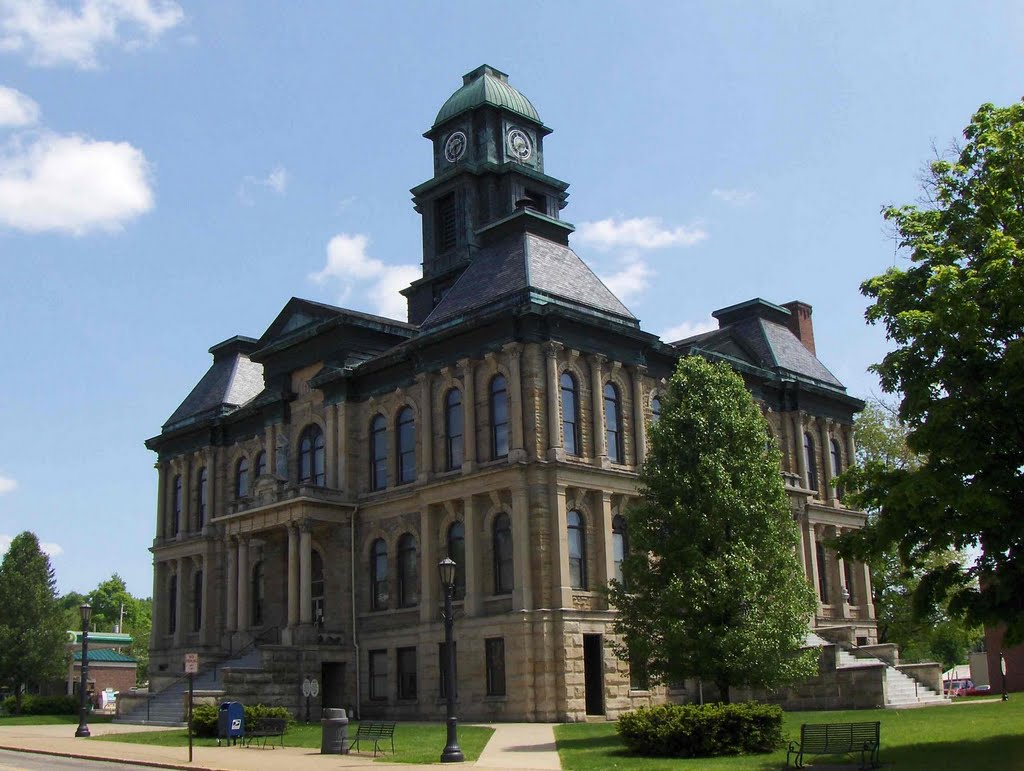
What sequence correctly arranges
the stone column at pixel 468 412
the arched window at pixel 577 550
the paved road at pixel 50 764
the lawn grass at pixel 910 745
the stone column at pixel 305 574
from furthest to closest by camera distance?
the stone column at pixel 305 574 → the stone column at pixel 468 412 → the arched window at pixel 577 550 → the paved road at pixel 50 764 → the lawn grass at pixel 910 745

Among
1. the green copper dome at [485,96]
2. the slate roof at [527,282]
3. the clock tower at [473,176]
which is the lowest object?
the slate roof at [527,282]

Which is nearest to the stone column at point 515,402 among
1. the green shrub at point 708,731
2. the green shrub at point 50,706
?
the green shrub at point 708,731

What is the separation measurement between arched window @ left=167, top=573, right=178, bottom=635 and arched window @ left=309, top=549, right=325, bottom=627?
13432mm

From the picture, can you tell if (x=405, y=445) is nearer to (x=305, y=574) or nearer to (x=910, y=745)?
(x=305, y=574)

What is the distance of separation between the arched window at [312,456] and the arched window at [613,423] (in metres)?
13.5

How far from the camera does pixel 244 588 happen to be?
49969mm

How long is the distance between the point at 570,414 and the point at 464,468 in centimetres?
444

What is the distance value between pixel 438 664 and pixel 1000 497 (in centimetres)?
2503

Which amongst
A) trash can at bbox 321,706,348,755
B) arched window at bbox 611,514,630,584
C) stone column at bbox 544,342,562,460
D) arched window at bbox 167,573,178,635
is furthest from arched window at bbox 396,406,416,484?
arched window at bbox 167,573,178,635

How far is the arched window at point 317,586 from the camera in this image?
153ft

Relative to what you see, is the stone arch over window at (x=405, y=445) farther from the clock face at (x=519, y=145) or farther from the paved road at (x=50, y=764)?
the paved road at (x=50, y=764)

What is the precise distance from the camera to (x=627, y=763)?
947 inches

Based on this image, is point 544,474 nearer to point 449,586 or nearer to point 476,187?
point 449,586

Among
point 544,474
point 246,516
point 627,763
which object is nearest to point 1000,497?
point 627,763
